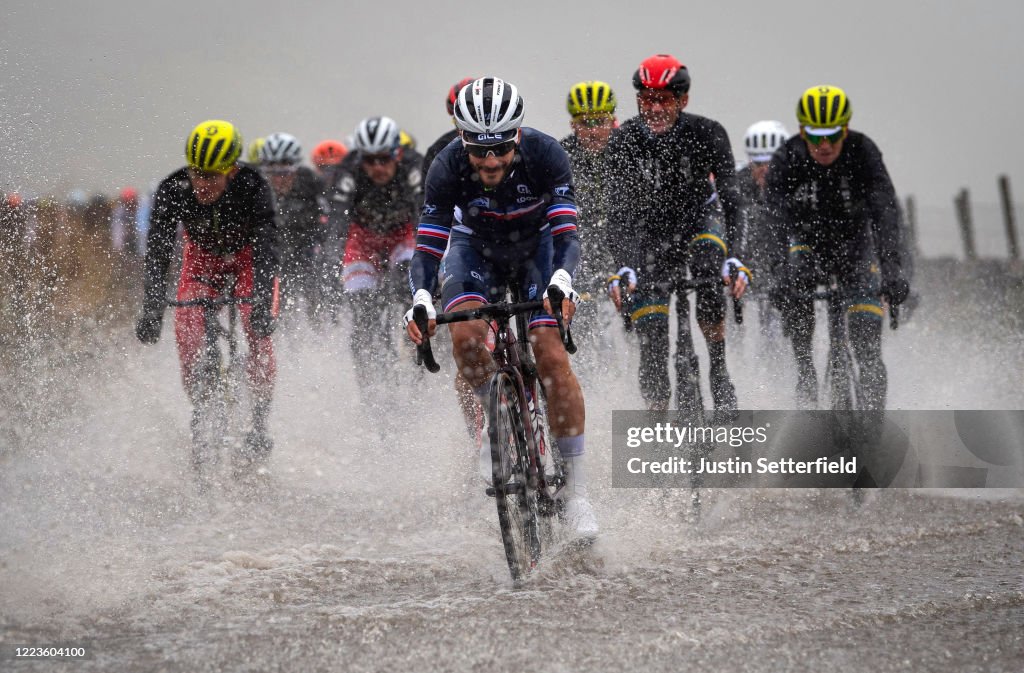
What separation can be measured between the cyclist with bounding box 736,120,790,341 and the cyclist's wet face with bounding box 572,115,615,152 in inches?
84.2

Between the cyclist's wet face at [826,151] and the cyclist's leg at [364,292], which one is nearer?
the cyclist's wet face at [826,151]

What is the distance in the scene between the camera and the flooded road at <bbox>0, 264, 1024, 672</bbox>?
399cm

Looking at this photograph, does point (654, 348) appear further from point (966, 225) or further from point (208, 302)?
point (966, 225)

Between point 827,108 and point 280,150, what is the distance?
28.8ft

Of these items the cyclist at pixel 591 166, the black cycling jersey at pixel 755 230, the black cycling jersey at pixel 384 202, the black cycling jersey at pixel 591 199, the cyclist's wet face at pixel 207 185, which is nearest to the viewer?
the cyclist's wet face at pixel 207 185

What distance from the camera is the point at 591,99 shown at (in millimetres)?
8695

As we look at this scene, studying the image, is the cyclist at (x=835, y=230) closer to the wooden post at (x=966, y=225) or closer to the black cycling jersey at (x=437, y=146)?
the black cycling jersey at (x=437, y=146)

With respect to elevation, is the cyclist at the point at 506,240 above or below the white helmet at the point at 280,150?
below

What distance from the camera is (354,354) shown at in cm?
964

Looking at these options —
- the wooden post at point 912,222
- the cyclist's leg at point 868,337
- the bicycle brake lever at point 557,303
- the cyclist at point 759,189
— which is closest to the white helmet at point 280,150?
the cyclist at point 759,189

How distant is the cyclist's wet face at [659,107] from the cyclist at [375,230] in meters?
2.97

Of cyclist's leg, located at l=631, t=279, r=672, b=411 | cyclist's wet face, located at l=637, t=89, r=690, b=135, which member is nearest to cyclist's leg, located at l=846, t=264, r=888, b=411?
cyclist's leg, located at l=631, t=279, r=672, b=411

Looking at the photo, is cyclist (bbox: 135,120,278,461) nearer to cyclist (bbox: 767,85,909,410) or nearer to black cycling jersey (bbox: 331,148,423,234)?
black cycling jersey (bbox: 331,148,423,234)

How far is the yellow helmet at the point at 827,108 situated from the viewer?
7.27 meters
